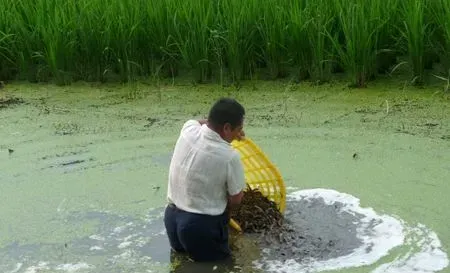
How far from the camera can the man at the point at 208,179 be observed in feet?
10.1

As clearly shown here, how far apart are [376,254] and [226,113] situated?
0.82 meters

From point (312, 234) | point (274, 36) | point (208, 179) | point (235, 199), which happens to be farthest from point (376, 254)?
point (274, 36)

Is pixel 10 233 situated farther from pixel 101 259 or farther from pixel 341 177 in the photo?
pixel 341 177

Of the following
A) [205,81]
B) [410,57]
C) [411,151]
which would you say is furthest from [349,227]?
[205,81]

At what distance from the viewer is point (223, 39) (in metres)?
5.60

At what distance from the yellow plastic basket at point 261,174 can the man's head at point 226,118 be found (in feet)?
1.27

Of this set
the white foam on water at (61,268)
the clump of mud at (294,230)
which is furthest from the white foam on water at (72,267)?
the clump of mud at (294,230)

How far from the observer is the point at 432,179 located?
3980mm

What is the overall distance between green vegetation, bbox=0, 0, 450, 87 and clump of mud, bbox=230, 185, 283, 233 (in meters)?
1.97

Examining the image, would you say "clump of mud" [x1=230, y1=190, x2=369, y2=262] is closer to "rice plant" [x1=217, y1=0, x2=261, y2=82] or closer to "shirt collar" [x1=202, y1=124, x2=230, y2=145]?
"shirt collar" [x1=202, y1=124, x2=230, y2=145]

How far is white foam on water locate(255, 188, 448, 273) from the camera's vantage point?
10.4 ft

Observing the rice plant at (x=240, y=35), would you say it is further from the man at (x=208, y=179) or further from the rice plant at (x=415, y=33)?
the man at (x=208, y=179)

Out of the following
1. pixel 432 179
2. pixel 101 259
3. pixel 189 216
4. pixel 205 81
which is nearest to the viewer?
pixel 189 216

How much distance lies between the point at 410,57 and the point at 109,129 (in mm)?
1951
